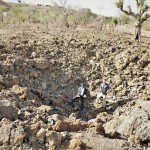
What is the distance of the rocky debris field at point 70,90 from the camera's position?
32.7ft

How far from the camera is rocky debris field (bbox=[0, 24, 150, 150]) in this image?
32.7ft

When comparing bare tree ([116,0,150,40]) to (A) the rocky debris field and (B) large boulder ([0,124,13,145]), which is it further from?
(B) large boulder ([0,124,13,145])

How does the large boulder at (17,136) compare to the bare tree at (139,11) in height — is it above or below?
below

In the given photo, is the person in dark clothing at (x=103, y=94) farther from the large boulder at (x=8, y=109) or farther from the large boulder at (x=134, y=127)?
the large boulder at (x=8, y=109)

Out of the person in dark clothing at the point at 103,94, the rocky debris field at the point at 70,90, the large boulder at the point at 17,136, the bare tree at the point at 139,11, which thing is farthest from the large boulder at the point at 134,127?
the bare tree at the point at 139,11

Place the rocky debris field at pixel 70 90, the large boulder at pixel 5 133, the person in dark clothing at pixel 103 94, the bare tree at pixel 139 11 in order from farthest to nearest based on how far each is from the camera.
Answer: the bare tree at pixel 139 11 → the person in dark clothing at pixel 103 94 → the rocky debris field at pixel 70 90 → the large boulder at pixel 5 133

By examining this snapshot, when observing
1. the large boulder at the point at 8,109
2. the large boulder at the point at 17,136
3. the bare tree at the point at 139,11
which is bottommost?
the large boulder at the point at 17,136

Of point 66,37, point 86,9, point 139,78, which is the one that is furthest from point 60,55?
point 86,9

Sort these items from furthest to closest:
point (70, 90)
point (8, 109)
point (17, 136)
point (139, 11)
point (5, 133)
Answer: point (139, 11) → point (70, 90) → point (8, 109) → point (5, 133) → point (17, 136)

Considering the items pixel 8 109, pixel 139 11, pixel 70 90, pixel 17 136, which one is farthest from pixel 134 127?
pixel 139 11

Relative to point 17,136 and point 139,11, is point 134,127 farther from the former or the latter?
point 139,11

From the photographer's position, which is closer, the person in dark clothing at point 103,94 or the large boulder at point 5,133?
the large boulder at point 5,133

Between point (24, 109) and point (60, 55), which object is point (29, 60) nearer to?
point (60, 55)

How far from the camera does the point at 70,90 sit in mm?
15195
